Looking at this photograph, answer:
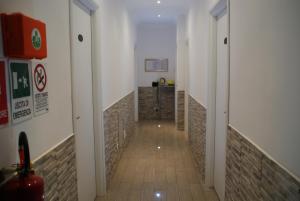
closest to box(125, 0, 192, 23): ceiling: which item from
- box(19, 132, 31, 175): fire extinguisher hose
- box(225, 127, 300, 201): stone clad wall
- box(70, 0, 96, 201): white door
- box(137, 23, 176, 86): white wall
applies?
box(137, 23, 176, 86): white wall

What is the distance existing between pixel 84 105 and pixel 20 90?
4.44ft

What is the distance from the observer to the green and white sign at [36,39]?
1.25 metres

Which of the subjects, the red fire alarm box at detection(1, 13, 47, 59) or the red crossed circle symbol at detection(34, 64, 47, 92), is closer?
the red fire alarm box at detection(1, 13, 47, 59)

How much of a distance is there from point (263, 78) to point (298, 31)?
16.5 inches

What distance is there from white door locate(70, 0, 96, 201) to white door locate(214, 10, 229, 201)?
1370mm

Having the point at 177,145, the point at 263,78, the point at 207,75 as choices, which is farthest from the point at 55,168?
the point at 177,145

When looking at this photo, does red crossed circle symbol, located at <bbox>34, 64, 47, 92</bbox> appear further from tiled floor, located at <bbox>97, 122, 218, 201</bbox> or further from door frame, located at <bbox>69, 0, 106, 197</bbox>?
tiled floor, located at <bbox>97, 122, 218, 201</bbox>

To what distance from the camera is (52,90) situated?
1.68m

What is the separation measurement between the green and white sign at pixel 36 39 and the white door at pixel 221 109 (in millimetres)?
1914

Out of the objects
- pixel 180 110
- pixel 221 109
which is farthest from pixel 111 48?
pixel 180 110

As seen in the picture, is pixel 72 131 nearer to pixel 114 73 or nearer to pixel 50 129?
pixel 50 129

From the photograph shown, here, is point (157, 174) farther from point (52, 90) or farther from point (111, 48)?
point (52, 90)

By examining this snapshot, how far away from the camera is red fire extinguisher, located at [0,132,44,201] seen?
3.37ft

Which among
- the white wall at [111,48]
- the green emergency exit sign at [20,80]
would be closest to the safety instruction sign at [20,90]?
the green emergency exit sign at [20,80]
